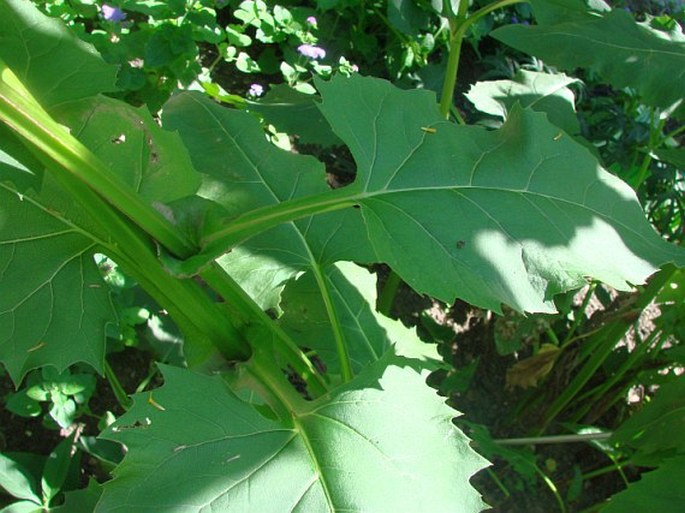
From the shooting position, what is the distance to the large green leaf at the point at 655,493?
1314mm

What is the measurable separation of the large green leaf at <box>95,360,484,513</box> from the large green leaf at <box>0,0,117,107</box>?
0.35 meters

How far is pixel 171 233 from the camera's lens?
75cm

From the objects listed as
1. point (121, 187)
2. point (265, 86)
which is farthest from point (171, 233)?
point (265, 86)

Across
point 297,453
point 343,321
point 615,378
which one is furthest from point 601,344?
point 297,453

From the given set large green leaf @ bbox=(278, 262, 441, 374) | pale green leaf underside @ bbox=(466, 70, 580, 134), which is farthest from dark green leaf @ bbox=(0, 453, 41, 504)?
pale green leaf underside @ bbox=(466, 70, 580, 134)

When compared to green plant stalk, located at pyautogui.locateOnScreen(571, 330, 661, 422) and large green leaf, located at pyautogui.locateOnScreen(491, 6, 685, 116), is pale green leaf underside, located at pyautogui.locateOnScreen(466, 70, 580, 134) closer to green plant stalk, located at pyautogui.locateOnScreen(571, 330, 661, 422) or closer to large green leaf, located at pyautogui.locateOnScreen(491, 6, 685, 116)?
large green leaf, located at pyautogui.locateOnScreen(491, 6, 685, 116)

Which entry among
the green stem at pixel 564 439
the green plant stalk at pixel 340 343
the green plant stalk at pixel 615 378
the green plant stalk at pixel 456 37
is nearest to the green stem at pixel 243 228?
the green plant stalk at pixel 340 343

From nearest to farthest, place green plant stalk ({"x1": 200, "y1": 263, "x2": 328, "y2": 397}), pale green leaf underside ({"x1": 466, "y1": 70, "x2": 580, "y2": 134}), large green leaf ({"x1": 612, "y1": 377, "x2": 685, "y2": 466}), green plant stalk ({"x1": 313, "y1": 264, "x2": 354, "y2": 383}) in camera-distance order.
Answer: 1. green plant stalk ({"x1": 200, "y1": 263, "x2": 328, "y2": 397})
2. green plant stalk ({"x1": 313, "y1": 264, "x2": 354, "y2": 383})
3. large green leaf ({"x1": 612, "y1": 377, "x2": 685, "y2": 466})
4. pale green leaf underside ({"x1": 466, "y1": 70, "x2": 580, "y2": 134})

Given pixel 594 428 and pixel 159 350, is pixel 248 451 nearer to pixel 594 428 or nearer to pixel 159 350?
pixel 159 350

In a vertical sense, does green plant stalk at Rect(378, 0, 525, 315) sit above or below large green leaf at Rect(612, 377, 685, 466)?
above

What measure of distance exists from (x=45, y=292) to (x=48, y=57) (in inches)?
11.0

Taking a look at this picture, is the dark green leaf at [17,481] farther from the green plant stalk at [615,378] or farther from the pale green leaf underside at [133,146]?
the green plant stalk at [615,378]

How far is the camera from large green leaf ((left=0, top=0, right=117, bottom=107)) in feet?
→ 2.71

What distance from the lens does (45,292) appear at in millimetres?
911
